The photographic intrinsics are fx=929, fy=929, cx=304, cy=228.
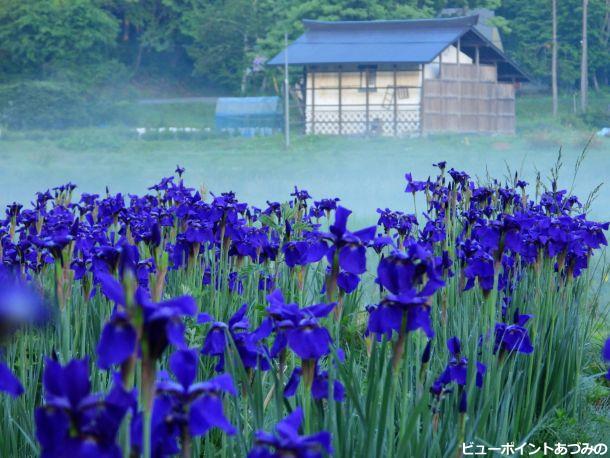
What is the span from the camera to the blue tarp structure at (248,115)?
33.7 metres

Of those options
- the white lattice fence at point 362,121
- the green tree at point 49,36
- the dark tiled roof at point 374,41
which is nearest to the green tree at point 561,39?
the dark tiled roof at point 374,41

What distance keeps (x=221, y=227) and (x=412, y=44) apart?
99.0 ft

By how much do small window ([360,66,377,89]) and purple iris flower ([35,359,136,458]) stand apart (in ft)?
99.5

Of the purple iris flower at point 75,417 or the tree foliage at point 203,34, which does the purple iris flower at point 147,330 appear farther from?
the tree foliage at point 203,34

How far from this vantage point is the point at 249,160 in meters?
30.6

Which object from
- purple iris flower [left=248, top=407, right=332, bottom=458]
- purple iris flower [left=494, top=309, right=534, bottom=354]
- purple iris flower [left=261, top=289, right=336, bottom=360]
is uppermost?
purple iris flower [left=261, top=289, right=336, bottom=360]

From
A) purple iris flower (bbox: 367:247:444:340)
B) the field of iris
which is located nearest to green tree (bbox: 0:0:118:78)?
the field of iris

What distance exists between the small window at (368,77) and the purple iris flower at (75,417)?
30316mm

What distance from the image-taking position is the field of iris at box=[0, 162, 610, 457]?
1.19m

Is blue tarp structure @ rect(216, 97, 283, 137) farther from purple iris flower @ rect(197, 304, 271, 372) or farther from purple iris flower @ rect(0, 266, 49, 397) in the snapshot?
purple iris flower @ rect(197, 304, 271, 372)

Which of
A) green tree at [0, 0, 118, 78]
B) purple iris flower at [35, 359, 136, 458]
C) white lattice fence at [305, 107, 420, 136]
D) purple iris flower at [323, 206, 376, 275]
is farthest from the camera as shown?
green tree at [0, 0, 118, 78]

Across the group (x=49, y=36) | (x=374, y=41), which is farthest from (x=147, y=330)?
(x=49, y=36)

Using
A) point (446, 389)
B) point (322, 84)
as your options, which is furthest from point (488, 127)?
point (446, 389)

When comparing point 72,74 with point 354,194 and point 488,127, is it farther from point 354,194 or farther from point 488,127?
point 488,127
